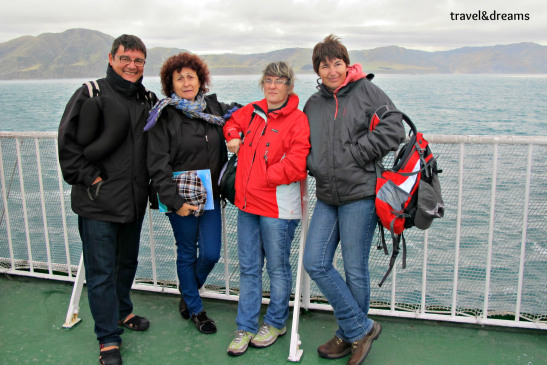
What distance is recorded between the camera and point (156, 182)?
8.79 ft

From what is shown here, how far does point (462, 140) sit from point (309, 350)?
5.37ft

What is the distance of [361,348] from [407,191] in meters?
0.98

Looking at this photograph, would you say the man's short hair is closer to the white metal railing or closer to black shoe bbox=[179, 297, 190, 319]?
the white metal railing

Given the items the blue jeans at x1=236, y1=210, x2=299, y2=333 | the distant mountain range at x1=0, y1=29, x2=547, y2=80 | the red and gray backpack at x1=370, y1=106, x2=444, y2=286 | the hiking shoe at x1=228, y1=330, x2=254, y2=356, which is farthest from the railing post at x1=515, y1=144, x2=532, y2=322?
the distant mountain range at x1=0, y1=29, x2=547, y2=80

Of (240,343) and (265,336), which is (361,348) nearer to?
(265,336)

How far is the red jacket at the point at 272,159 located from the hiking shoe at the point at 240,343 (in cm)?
80

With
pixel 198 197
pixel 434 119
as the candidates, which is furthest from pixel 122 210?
pixel 434 119

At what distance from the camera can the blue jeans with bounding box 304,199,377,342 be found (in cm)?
259

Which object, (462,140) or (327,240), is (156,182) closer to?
(327,240)

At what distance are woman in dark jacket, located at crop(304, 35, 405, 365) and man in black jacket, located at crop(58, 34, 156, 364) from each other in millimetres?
1028

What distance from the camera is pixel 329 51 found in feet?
8.31

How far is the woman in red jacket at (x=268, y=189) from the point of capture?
261 centimetres

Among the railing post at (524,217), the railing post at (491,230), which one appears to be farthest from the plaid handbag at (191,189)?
the railing post at (524,217)

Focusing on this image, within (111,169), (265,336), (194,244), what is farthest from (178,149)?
(265,336)
